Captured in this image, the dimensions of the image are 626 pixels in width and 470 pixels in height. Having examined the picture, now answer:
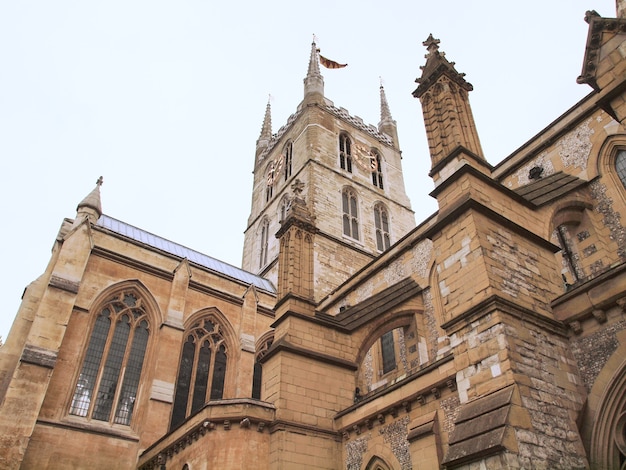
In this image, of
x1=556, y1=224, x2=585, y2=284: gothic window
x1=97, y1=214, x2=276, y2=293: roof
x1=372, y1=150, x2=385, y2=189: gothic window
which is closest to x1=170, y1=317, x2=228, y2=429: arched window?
x1=97, y1=214, x2=276, y2=293: roof

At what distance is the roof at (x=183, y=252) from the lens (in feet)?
79.4

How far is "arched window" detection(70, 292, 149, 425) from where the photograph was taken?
16.3m

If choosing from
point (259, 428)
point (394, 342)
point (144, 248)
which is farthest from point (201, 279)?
point (259, 428)

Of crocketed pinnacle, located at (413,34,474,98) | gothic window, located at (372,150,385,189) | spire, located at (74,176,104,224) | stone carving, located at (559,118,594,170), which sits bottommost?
stone carving, located at (559,118,594,170)

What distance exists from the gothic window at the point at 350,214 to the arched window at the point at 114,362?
45.3 ft

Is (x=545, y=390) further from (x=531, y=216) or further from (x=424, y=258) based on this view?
(x=424, y=258)

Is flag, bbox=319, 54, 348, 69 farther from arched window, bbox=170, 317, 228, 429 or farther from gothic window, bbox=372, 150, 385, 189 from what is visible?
arched window, bbox=170, 317, 228, 429

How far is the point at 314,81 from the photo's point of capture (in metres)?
35.2

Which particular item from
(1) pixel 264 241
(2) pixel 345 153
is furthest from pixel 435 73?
(1) pixel 264 241

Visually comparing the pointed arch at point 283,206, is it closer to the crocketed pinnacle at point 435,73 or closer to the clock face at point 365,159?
the clock face at point 365,159

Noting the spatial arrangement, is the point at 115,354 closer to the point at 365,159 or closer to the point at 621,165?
the point at 621,165

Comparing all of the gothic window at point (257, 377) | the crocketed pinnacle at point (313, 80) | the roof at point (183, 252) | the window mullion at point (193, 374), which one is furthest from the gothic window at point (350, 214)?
the window mullion at point (193, 374)

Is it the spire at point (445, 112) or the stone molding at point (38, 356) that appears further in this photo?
the stone molding at point (38, 356)

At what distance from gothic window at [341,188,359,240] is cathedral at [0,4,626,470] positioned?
4000 mm
